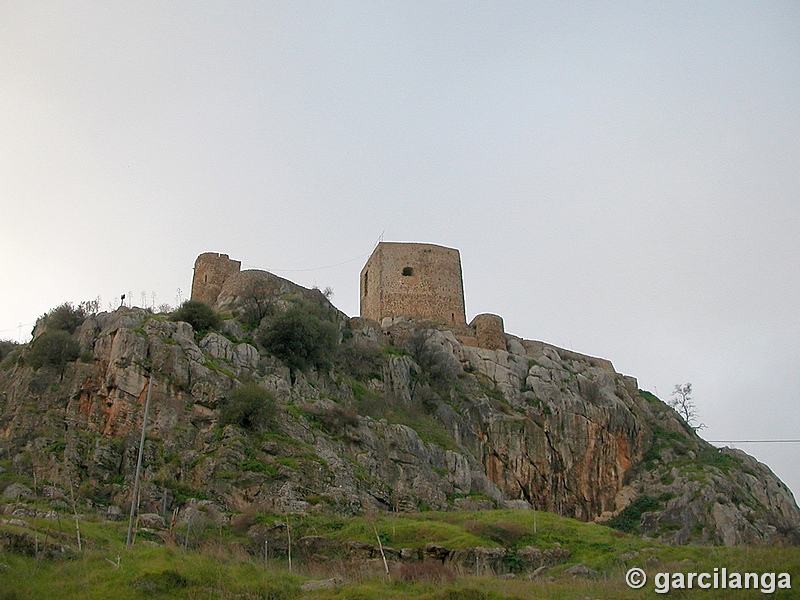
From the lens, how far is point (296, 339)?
31562 millimetres

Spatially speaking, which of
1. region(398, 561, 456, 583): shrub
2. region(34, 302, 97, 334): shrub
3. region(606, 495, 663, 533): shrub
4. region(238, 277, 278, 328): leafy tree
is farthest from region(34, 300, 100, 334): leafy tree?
region(606, 495, 663, 533): shrub

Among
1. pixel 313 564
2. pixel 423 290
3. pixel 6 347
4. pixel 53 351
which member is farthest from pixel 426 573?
pixel 423 290

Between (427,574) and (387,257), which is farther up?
(387,257)

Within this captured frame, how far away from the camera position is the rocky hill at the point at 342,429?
23359 mm

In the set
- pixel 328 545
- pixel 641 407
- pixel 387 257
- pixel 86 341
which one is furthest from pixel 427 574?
pixel 641 407

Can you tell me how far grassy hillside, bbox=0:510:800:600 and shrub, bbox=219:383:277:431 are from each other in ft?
13.8

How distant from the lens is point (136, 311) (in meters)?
29.4

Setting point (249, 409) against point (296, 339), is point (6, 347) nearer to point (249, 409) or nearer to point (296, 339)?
point (296, 339)

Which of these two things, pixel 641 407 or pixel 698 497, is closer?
pixel 698 497

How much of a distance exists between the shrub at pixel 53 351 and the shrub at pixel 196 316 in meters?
4.46

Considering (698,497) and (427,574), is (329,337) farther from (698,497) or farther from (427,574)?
(698,497)

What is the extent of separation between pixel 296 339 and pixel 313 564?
41.5 feet

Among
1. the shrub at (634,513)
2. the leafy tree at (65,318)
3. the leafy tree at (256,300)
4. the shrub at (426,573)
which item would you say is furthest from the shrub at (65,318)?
the shrub at (634,513)

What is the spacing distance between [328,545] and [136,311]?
43.1ft
